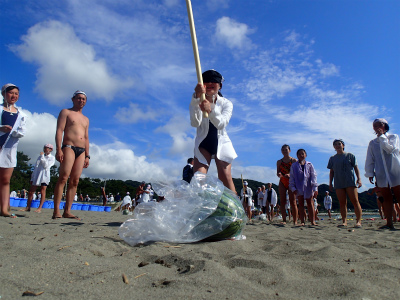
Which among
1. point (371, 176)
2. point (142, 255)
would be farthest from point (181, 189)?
point (371, 176)

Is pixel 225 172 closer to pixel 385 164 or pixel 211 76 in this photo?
pixel 211 76

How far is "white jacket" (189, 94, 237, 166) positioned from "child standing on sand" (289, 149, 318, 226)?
3.12 m

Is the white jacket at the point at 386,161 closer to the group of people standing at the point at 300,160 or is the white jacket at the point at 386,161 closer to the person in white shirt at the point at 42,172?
the group of people standing at the point at 300,160

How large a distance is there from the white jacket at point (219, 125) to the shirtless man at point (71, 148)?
2246 mm

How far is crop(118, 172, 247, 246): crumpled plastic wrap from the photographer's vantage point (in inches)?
104

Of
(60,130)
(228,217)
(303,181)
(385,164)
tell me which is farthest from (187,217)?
(303,181)

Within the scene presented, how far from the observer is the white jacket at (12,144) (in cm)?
436

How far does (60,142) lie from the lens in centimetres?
464

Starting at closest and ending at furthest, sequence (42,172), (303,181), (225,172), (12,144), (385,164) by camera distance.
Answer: (225,172) → (12,144) → (385,164) → (303,181) → (42,172)

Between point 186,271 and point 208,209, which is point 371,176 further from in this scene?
point 186,271

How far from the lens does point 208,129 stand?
3676 millimetres

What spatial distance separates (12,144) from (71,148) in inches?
32.8

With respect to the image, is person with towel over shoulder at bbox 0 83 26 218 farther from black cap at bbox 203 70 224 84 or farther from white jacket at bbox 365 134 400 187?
white jacket at bbox 365 134 400 187

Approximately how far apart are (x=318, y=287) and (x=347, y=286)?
0.14 meters
